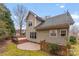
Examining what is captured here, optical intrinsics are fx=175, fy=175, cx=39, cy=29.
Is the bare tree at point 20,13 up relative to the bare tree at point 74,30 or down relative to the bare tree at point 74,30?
up

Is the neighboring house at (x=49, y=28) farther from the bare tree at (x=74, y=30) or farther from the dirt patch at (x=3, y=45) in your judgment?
the dirt patch at (x=3, y=45)

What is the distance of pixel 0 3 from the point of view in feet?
7.57

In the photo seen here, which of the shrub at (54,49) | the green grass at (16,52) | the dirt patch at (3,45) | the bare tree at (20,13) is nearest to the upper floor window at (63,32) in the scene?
the shrub at (54,49)

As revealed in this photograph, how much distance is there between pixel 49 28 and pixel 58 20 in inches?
6.2

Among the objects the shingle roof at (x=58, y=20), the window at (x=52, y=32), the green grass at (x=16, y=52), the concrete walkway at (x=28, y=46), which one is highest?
the shingle roof at (x=58, y=20)

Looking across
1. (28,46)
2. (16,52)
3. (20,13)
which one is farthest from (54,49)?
(20,13)

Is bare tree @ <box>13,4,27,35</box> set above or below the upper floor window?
above

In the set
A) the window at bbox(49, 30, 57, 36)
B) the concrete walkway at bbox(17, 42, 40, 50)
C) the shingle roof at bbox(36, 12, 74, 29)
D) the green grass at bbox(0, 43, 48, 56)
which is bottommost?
the green grass at bbox(0, 43, 48, 56)

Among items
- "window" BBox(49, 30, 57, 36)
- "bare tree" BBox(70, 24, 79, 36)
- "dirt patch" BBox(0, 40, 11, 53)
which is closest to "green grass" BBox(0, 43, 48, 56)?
"dirt patch" BBox(0, 40, 11, 53)

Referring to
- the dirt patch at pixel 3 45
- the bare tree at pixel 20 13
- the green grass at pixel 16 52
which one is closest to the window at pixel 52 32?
the green grass at pixel 16 52

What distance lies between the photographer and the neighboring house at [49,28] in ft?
7.39

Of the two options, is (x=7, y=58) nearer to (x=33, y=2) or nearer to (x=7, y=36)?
(x=7, y=36)

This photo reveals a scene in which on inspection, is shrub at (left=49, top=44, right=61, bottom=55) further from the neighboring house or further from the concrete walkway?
the concrete walkway

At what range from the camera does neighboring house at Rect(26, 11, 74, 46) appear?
7.39ft
